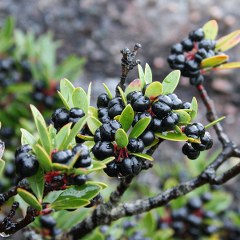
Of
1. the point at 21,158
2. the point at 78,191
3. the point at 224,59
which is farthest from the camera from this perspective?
the point at 224,59

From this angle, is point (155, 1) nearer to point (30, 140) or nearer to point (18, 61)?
point (18, 61)

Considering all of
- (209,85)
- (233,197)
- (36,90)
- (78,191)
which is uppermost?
(78,191)

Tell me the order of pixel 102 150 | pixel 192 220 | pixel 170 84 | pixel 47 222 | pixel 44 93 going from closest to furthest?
pixel 102 150 < pixel 170 84 < pixel 47 222 < pixel 192 220 < pixel 44 93

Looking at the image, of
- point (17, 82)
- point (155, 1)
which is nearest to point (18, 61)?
point (17, 82)

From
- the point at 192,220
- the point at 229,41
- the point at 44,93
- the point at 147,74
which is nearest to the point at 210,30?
the point at 229,41

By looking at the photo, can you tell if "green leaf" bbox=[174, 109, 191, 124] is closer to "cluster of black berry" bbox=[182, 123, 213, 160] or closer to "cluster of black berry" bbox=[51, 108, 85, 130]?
"cluster of black berry" bbox=[182, 123, 213, 160]

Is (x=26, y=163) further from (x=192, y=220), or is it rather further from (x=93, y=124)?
(x=192, y=220)
